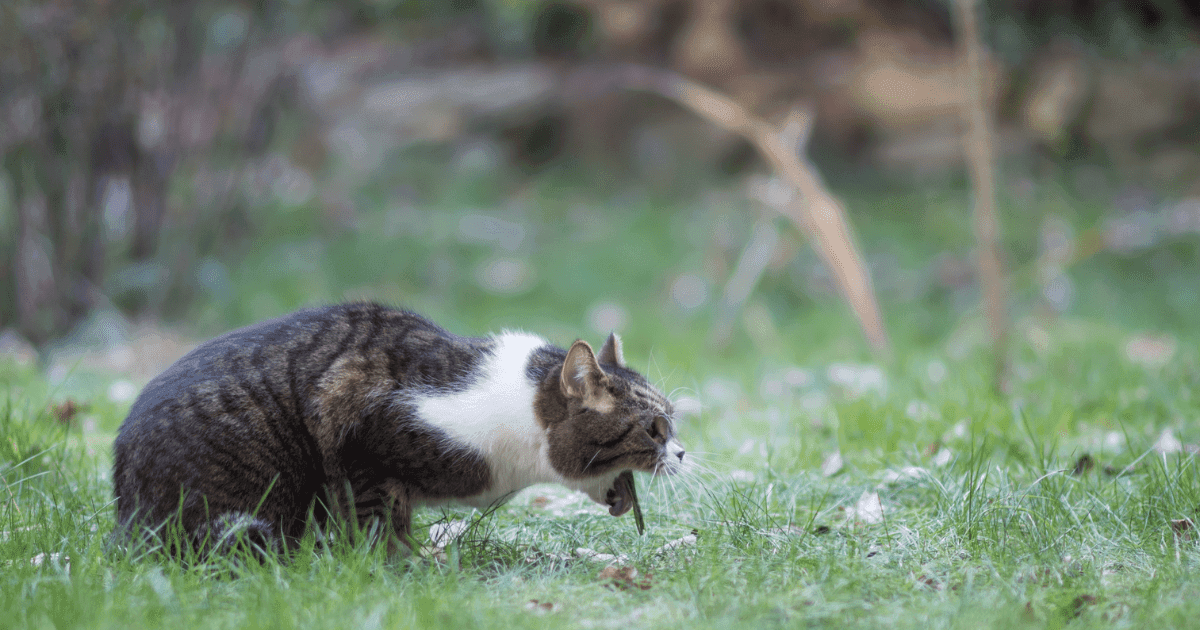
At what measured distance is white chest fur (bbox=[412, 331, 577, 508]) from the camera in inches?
91.4

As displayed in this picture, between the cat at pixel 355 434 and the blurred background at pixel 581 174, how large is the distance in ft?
5.43

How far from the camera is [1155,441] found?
9.99ft

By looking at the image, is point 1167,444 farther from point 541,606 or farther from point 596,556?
point 541,606

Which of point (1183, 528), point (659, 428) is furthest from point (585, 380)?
point (1183, 528)

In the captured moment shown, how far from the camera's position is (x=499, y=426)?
2.34 meters

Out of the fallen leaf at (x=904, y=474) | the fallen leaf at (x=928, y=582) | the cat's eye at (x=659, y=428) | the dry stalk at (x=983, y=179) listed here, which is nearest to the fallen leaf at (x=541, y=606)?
the cat's eye at (x=659, y=428)

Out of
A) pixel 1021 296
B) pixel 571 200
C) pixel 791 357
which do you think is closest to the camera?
pixel 791 357

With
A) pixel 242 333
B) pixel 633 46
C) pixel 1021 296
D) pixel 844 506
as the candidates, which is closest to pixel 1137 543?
pixel 844 506

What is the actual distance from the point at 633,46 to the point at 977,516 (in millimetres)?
6711

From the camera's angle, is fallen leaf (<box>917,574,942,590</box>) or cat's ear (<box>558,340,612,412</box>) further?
cat's ear (<box>558,340,612,412</box>)

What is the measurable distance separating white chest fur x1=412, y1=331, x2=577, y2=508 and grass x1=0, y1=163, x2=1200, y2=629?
0.16m

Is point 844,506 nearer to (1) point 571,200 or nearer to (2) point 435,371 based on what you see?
(2) point 435,371

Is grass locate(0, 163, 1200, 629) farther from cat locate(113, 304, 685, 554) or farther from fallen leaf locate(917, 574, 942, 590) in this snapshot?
cat locate(113, 304, 685, 554)

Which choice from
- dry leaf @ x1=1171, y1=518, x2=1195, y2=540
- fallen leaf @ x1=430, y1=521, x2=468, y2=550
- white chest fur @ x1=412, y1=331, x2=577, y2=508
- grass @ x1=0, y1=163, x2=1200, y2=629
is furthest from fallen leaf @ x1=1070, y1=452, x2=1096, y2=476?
fallen leaf @ x1=430, y1=521, x2=468, y2=550
